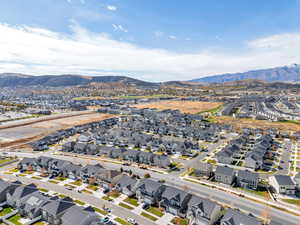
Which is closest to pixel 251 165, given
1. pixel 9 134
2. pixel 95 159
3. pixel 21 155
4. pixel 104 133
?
pixel 95 159

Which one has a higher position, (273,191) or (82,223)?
(82,223)

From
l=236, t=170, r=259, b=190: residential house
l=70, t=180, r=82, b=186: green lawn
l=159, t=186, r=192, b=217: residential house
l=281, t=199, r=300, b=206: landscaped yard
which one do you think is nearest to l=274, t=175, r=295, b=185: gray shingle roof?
l=281, t=199, r=300, b=206: landscaped yard

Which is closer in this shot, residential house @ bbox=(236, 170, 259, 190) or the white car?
the white car

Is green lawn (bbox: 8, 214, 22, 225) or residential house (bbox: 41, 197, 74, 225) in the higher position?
residential house (bbox: 41, 197, 74, 225)

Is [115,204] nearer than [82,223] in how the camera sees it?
No

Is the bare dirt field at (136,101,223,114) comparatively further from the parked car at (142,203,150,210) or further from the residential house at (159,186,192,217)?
the parked car at (142,203,150,210)

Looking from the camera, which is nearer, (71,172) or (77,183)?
(77,183)

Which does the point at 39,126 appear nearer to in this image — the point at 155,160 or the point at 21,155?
the point at 21,155

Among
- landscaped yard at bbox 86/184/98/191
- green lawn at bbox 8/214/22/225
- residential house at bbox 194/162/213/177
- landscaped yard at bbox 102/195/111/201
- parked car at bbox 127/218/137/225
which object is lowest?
green lawn at bbox 8/214/22/225

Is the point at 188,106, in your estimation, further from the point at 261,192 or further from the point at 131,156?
the point at 261,192

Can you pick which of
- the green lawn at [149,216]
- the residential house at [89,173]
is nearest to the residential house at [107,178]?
the residential house at [89,173]

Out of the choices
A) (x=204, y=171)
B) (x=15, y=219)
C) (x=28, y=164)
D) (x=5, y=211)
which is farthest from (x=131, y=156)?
(x=5, y=211)
